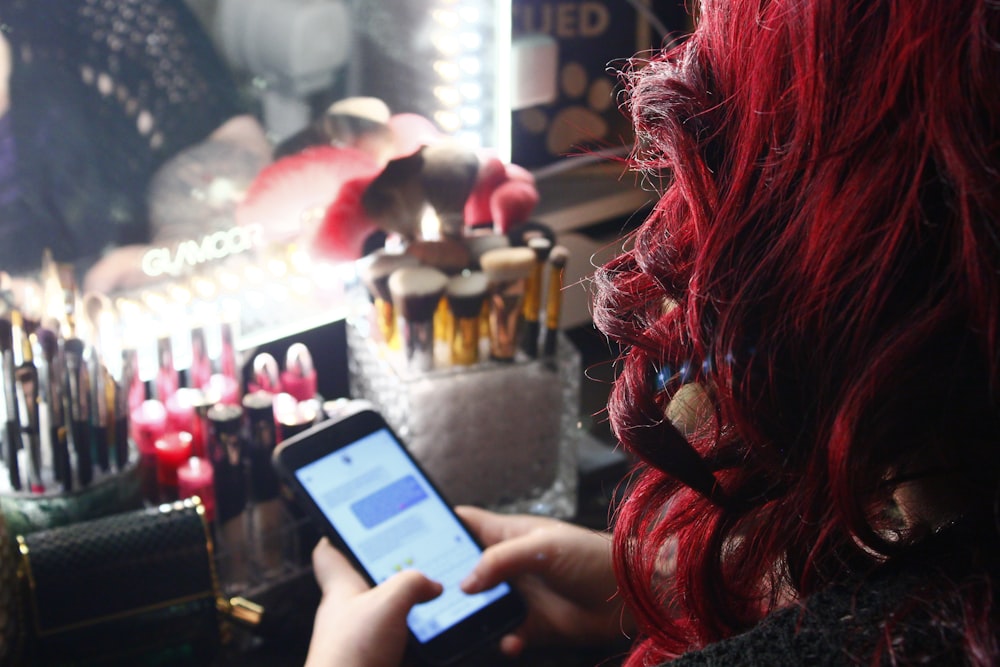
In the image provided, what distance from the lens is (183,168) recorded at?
1.93 feet

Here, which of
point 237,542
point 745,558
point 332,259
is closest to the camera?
point 745,558

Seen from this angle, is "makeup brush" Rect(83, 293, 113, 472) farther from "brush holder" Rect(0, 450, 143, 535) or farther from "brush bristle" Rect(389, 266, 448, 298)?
"brush bristle" Rect(389, 266, 448, 298)

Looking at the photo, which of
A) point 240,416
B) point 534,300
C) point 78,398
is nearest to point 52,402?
point 78,398

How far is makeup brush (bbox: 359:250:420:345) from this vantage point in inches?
25.2

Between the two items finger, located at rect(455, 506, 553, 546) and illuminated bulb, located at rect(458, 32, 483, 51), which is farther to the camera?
illuminated bulb, located at rect(458, 32, 483, 51)

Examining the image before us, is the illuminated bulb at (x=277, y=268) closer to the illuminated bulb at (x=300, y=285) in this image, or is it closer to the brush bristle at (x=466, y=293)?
the illuminated bulb at (x=300, y=285)

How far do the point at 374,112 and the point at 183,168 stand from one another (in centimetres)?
17

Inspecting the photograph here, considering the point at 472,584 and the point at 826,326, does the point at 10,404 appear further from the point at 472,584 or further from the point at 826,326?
the point at 826,326

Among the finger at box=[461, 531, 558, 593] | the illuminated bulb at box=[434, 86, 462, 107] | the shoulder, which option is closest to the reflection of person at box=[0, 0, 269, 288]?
the illuminated bulb at box=[434, 86, 462, 107]

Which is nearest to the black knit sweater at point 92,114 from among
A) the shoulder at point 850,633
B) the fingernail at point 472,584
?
the fingernail at point 472,584

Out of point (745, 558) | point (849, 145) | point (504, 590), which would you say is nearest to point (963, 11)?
point (849, 145)

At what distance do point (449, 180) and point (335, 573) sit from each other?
303 mm

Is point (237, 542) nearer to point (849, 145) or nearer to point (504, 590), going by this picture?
point (504, 590)

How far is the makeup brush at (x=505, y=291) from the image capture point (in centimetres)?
64
